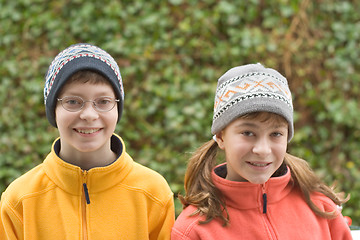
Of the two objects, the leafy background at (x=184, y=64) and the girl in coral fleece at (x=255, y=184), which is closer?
the girl in coral fleece at (x=255, y=184)

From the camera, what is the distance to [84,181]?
221cm

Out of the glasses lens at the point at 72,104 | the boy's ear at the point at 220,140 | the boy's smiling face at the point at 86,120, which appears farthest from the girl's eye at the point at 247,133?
the glasses lens at the point at 72,104

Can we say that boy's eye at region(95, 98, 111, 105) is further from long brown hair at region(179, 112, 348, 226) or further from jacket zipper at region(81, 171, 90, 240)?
long brown hair at region(179, 112, 348, 226)

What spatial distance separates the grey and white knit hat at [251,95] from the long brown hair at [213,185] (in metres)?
0.05

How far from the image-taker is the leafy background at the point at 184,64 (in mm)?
4230

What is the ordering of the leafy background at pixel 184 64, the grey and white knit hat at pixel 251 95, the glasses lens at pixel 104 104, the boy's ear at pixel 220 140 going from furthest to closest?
1. the leafy background at pixel 184 64
2. the boy's ear at pixel 220 140
3. the glasses lens at pixel 104 104
4. the grey and white knit hat at pixel 251 95

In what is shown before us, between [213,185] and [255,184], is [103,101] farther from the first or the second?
[255,184]

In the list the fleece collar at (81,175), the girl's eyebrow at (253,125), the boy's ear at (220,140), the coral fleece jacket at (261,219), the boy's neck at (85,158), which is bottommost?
the coral fleece jacket at (261,219)

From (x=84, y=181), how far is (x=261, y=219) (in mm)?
938

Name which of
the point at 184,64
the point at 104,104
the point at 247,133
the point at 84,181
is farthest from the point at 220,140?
the point at 184,64

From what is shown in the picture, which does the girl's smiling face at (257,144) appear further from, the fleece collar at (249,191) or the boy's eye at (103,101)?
the boy's eye at (103,101)

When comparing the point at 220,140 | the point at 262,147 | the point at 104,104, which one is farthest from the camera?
the point at 220,140

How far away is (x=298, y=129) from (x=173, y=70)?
1417 millimetres

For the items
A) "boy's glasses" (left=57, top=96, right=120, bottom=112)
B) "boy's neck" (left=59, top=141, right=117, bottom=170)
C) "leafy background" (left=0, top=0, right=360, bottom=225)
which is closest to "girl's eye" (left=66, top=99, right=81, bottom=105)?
"boy's glasses" (left=57, top=96, right=120, bottom=112)
